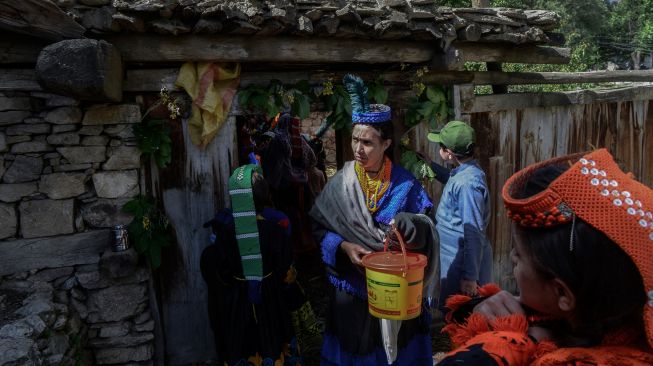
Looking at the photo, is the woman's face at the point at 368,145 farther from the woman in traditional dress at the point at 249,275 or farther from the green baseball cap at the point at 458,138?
the woman in traditional dress at the point at 249,275

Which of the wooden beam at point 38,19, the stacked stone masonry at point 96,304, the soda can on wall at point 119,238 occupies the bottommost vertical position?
the stacked stone masonry at point 96,304

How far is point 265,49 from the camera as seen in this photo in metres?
3.93

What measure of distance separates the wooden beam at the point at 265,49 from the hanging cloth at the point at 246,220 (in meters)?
0.91

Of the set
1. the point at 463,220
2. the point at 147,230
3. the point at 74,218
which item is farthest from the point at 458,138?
the point at 74,218

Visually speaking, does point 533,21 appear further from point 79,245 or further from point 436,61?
point 79,245

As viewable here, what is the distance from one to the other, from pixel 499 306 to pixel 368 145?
1.99m

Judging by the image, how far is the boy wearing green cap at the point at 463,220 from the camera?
3537mm

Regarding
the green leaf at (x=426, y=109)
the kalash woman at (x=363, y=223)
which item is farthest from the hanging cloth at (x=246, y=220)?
the green leaf at (x=426, y=109)

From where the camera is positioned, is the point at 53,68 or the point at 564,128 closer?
the point at 53,68

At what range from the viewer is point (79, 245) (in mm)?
3824

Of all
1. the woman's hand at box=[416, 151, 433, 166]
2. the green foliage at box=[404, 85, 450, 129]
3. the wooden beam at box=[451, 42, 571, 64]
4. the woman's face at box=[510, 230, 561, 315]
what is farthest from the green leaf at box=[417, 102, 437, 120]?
the woman's face at box=[510, 230, 561, 315]

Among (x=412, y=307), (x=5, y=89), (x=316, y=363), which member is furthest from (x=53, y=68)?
(x=316, y=363)

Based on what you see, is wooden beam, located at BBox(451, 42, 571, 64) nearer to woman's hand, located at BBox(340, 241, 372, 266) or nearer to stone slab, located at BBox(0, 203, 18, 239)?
woman's hand, located at BBox(340, 241, 372, 266)

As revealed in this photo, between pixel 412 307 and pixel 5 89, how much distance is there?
302cm
